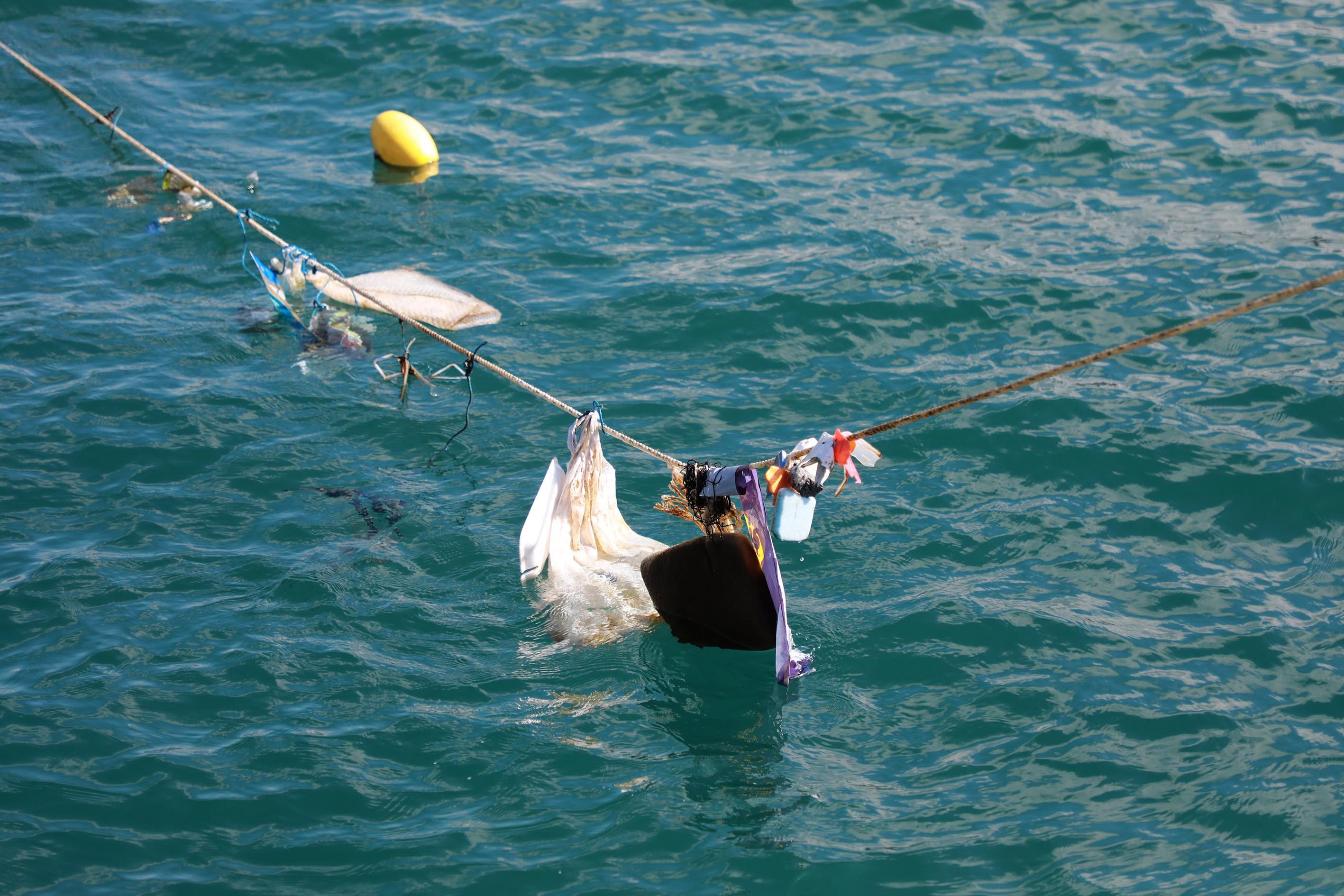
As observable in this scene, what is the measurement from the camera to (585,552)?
21.7ft

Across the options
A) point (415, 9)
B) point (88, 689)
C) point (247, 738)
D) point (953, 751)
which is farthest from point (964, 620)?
point (415, 9)

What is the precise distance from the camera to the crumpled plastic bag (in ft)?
20.6

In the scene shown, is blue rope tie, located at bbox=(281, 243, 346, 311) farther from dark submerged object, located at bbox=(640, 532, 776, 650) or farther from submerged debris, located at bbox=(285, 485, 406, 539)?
dark submerged object, located at bbox=(640, 532, 776, 650)

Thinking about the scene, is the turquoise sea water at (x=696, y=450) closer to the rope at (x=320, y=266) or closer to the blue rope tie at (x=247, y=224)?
the blue rope tie at (x=247, y=224)

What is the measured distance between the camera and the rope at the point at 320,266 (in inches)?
253

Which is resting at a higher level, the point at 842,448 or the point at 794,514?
the point at 842,448

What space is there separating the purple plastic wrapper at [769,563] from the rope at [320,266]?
18.7 inches

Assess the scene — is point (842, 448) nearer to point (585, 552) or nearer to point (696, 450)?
point (585, 552)

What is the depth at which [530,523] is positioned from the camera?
249 inches

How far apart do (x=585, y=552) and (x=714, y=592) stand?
1.21 meters

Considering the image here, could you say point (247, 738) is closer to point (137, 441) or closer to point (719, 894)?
point (719, 894)

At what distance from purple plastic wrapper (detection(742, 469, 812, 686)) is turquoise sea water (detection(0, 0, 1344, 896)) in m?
0.36

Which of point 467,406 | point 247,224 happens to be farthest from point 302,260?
point 247,224

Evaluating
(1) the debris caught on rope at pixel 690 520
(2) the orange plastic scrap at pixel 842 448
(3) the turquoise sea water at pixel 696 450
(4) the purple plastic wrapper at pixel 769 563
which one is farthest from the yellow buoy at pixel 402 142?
(2) the orange plastic scrap at pixel 842 448
